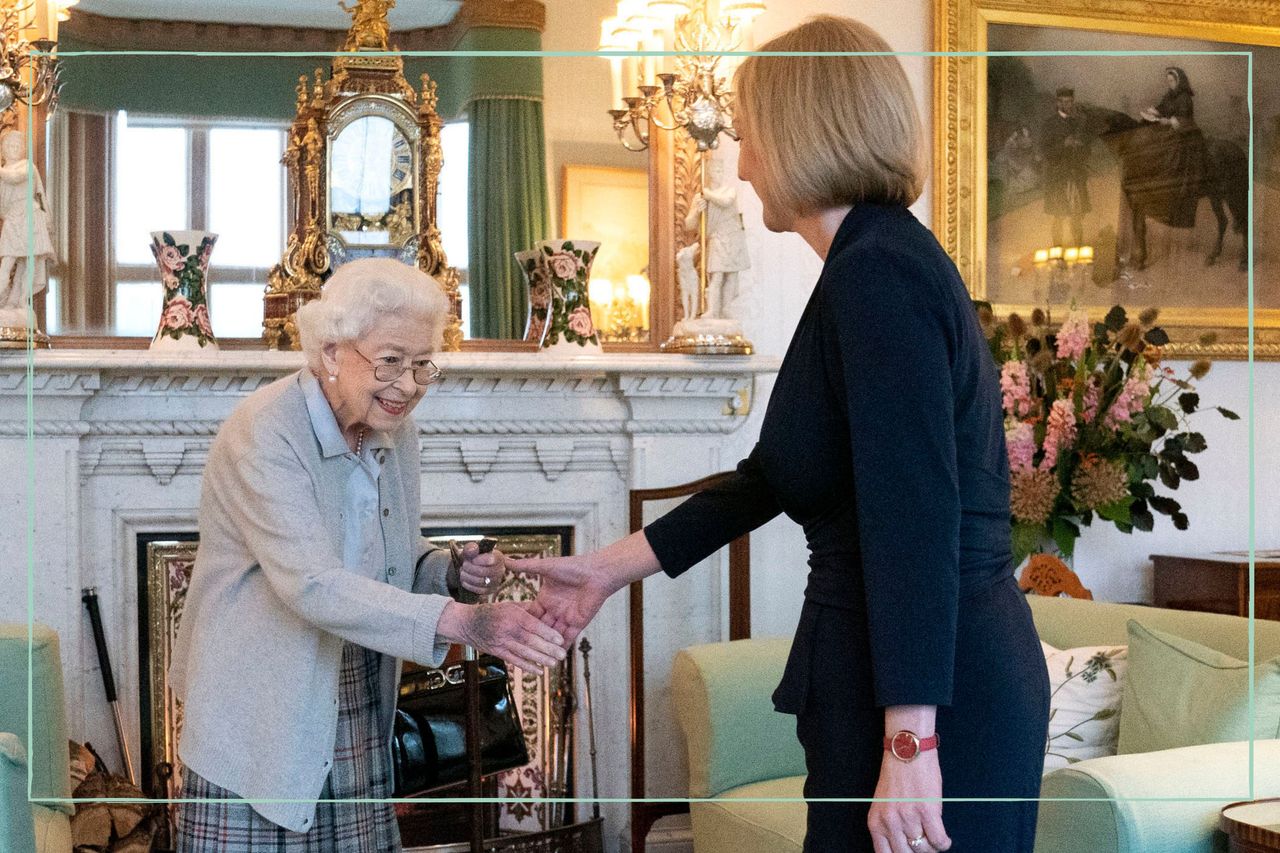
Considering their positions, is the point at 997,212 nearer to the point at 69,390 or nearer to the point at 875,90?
the point at 875,90

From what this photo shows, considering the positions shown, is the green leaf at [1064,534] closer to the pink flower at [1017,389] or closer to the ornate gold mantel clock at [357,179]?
the pink flower at [1017,389]

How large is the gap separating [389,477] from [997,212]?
149cm

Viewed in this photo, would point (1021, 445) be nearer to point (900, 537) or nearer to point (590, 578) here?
point (590, 578)

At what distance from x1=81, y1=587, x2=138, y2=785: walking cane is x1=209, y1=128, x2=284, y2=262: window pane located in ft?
1.21

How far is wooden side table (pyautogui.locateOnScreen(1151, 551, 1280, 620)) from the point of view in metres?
2.80

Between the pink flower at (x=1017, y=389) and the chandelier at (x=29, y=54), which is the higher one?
the chandelier at (x=29, y=54)

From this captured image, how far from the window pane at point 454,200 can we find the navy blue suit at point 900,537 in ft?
1.86

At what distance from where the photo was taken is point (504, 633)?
1221 mm

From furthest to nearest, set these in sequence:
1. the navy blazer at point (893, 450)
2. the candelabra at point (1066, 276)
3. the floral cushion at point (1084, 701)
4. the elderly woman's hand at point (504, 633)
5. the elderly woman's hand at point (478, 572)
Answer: the floral cushion at point (1084, 701)
the candelabra at point (1066, 276)
the elderly woman's hand at point (478, 572)
the elderly woman's hand at point (504, 633)
the navy blazer at point (893, 450)

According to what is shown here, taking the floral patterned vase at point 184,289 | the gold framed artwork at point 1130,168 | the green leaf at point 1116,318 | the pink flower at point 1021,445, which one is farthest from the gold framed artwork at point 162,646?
the pink flower at point 1021,445

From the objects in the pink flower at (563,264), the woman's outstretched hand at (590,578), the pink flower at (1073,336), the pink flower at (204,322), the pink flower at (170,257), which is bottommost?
the woman's outstretched hand at (590,578)

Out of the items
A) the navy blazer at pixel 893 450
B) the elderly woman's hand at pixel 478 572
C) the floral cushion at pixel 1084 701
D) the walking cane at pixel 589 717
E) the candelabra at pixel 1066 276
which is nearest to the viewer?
the navy blazer at pixel 893 450

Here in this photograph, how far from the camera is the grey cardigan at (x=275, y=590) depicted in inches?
49.9

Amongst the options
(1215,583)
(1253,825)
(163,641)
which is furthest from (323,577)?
(1215,583)
